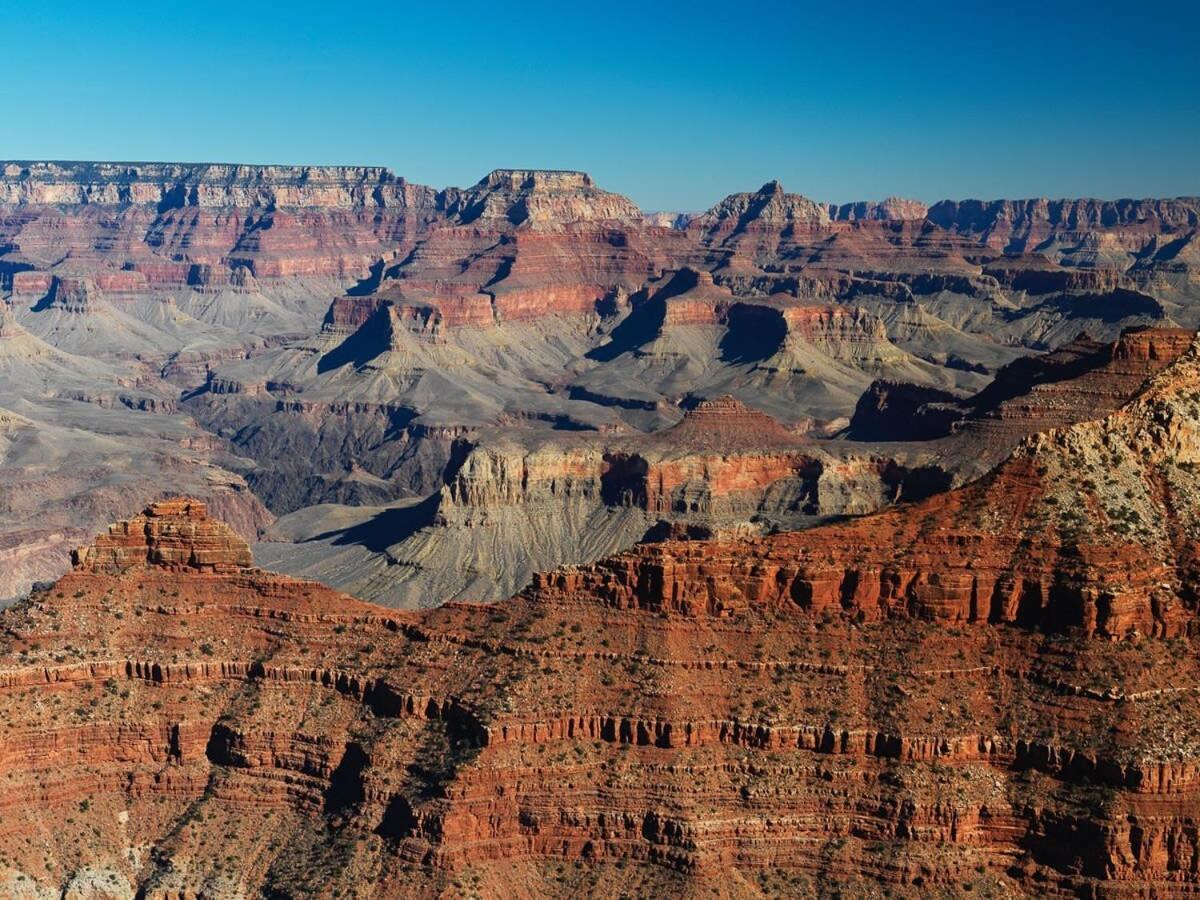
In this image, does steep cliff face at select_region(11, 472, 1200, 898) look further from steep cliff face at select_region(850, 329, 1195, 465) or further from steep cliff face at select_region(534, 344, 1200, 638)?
steep cliff face at select_region(850, 329, 1195, 465)

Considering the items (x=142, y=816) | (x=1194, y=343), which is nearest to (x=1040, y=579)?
(x=1194, y=343)

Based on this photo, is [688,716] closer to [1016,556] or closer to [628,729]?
[628,729]

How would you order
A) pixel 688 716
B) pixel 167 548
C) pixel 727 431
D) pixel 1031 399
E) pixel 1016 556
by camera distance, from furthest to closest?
pixel 727 431, pixel 1031 399, pixel 167 548, pixel 1016 556, pixel 688 716

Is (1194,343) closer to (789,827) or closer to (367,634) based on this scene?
(789,827)

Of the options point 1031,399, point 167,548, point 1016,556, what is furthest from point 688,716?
point 1031,399

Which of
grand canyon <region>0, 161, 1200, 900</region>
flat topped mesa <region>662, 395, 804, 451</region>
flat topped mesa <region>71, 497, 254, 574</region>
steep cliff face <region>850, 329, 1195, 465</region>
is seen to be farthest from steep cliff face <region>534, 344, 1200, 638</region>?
flat topped mesa <region>662, 395, 804, 451</region>

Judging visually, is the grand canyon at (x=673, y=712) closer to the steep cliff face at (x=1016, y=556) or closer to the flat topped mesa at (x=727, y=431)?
the steep cliff face at (x=1016, y=556)
